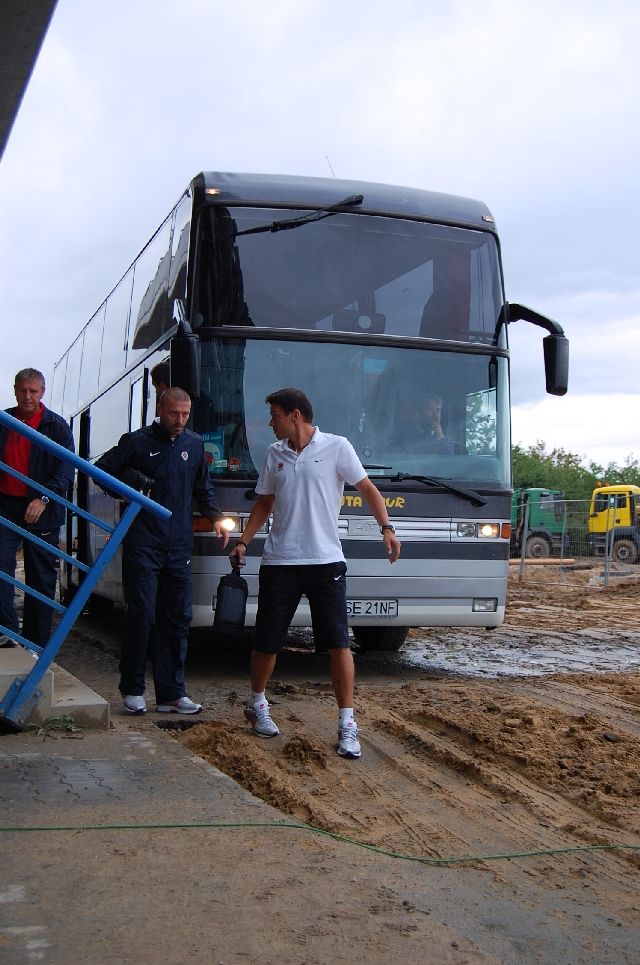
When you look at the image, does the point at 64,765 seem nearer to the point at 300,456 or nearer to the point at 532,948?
the point at 300,456

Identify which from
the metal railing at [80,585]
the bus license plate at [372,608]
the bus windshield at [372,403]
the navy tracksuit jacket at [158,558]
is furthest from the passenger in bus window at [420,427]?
the metal railing at [80,585]

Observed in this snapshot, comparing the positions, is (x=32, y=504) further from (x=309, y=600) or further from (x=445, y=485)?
(x=445, y=485)

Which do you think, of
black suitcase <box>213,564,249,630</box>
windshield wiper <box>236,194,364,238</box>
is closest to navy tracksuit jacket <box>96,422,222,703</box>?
black suitcase <box>213,564,249,630</box>

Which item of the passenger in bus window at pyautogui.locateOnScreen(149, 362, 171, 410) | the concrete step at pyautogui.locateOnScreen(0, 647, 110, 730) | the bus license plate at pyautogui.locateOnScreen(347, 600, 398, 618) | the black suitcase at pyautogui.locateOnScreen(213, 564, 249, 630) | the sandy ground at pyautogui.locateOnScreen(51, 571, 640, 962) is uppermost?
the passenger in bus window at pyautogui.locateOnScreen(149, 362, 171, 410)

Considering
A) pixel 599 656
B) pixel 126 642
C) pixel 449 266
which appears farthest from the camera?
pixel 599 656

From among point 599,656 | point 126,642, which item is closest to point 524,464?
point 599,656

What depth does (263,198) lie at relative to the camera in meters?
9.29

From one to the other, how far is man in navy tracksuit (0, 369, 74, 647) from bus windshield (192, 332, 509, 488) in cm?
152

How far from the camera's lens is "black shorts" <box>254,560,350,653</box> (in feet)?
20.5

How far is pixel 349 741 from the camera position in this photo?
5.96m

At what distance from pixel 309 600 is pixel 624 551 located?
Answer: 19.9 m

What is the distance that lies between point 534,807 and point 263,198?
5.90 metres

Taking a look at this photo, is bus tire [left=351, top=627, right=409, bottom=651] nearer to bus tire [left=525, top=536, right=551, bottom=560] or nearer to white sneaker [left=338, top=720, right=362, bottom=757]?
white sneaker [left=338, top=720, right=362, bottom=757]

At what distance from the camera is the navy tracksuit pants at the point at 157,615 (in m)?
6.84
